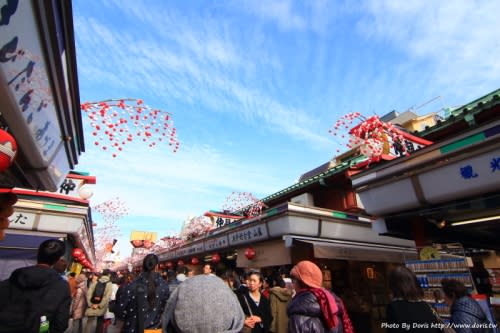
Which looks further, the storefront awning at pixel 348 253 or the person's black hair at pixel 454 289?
the storefront awning at pixel 348 253

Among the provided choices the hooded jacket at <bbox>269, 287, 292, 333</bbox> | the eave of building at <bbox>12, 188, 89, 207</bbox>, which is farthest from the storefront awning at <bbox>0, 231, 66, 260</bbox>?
the hooded jacket at <bbox>269, 287, 292, 333</bbox>

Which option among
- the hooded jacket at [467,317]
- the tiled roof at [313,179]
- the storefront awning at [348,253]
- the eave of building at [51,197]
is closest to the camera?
the hooded jacket at [467,317]

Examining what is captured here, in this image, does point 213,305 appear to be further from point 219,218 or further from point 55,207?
point 219,218

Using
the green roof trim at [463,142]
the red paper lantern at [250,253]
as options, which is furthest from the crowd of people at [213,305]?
the red paper lantern at [250,253]

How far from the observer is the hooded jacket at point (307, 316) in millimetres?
3012

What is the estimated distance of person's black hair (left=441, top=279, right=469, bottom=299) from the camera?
432 centimetres

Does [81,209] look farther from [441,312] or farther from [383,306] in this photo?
[383,306]

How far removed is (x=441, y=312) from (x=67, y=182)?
497 inches

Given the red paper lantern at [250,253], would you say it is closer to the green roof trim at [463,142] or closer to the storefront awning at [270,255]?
the storefront awning at [270,255]

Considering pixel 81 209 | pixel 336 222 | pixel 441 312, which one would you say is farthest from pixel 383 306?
pixel 81 209

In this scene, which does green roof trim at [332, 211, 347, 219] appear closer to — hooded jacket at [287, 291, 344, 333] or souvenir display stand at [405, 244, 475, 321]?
souvenir display stand at [405, 244, 475, 321]

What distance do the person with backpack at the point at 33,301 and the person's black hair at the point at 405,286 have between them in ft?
13.4

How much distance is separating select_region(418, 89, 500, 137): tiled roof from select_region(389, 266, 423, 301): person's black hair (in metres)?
6.15

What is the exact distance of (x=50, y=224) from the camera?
33.2ft
